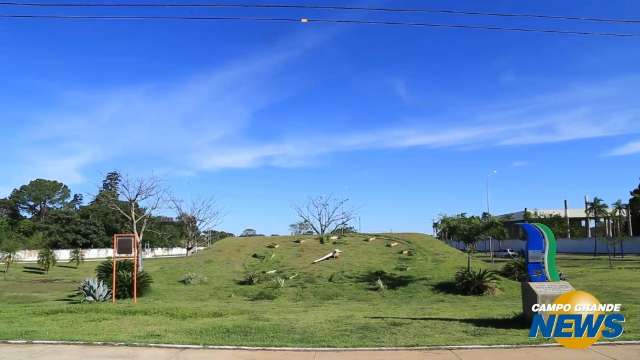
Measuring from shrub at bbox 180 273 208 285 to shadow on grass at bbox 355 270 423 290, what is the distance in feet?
23.0

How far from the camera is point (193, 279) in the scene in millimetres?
27438

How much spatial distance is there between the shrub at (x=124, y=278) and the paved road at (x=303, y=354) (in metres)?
12.5

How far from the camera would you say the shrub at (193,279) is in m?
27.3

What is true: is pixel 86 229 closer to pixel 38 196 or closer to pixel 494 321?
pixel 38 196

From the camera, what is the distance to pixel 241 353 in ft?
31.6

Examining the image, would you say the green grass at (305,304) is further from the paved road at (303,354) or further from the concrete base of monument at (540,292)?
the paved road at (303,354)

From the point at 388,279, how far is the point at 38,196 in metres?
146

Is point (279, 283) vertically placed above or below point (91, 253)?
below

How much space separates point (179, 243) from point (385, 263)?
101450 millimetres

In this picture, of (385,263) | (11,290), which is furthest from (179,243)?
(385,263)

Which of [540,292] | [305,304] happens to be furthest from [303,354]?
[305,304]

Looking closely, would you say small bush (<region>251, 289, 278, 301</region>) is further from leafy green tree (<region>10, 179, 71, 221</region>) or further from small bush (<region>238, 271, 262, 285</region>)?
leafy green tree (<region>10, 179, 71, 221</region>)

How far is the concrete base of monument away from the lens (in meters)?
11.8

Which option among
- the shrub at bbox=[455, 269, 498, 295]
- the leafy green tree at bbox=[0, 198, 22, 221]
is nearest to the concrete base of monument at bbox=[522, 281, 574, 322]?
the shrub at bbox=[455, 269, 498, 295]
